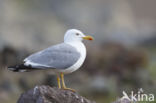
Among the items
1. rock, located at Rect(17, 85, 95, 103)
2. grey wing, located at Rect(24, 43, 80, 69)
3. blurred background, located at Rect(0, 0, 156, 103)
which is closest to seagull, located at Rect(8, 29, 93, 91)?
grey wing, located at Rect(24, 43, 80, 69)

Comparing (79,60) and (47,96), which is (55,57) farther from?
(47,96)

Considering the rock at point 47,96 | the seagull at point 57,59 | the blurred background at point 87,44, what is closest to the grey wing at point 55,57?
the seagull at point 57,59

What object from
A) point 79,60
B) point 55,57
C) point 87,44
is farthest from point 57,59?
point 87,44

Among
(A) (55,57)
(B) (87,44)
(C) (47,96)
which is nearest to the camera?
(C) (47,96)

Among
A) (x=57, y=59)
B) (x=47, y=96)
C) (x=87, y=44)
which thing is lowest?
(x=47, y=96)

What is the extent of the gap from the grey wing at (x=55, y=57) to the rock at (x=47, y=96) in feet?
0.79

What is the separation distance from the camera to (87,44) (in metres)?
13.0

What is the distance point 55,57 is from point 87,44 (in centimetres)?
749

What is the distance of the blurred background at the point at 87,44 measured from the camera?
11.2 m

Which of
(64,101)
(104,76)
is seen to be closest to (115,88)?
(104,76)

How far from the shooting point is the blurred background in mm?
11188

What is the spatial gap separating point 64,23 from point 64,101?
747cm

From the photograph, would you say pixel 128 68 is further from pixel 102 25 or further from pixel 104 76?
pixel 102 25

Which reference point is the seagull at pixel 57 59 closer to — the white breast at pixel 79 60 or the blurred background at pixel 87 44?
the white breast at pixel 79 60
